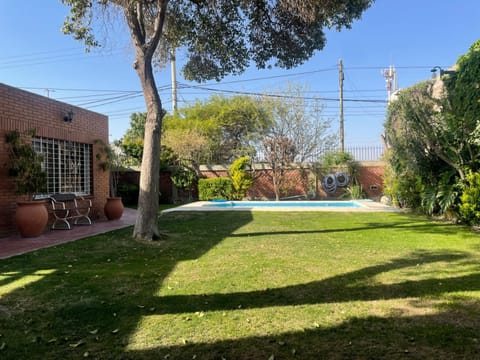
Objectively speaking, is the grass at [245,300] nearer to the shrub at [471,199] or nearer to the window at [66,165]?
the shrub at [471,199]

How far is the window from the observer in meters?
9.12

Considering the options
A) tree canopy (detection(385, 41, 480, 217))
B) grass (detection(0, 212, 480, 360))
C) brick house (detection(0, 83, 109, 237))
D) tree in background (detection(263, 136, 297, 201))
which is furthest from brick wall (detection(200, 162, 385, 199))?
grass (detection(0, 212, 480, 360))

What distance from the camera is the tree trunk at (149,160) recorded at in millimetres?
7152

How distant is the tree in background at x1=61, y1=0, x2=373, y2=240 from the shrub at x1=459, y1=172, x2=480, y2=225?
15.0 ft

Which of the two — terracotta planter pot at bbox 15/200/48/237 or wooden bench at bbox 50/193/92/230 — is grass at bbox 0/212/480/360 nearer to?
terracotta planter pot at bbox 15/200/48/237

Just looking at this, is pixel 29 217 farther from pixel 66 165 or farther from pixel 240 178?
pixel 240 178

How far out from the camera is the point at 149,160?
716 cm

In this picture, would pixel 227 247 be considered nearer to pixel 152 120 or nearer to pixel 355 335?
pixel 152 120

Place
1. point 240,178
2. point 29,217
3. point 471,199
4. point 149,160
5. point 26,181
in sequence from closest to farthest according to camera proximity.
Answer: point 149,160
point 29,217
point 26,181
point 471,199
point 240,178

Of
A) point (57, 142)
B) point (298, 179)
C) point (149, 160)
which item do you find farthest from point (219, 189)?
point (149, 160)

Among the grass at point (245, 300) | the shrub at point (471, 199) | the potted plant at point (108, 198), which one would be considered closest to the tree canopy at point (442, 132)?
the shrub at point (471, 199)

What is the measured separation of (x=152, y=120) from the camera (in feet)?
23.5

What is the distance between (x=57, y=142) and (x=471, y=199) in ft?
34.7

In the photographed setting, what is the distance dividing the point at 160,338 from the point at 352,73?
2586 centimetres
